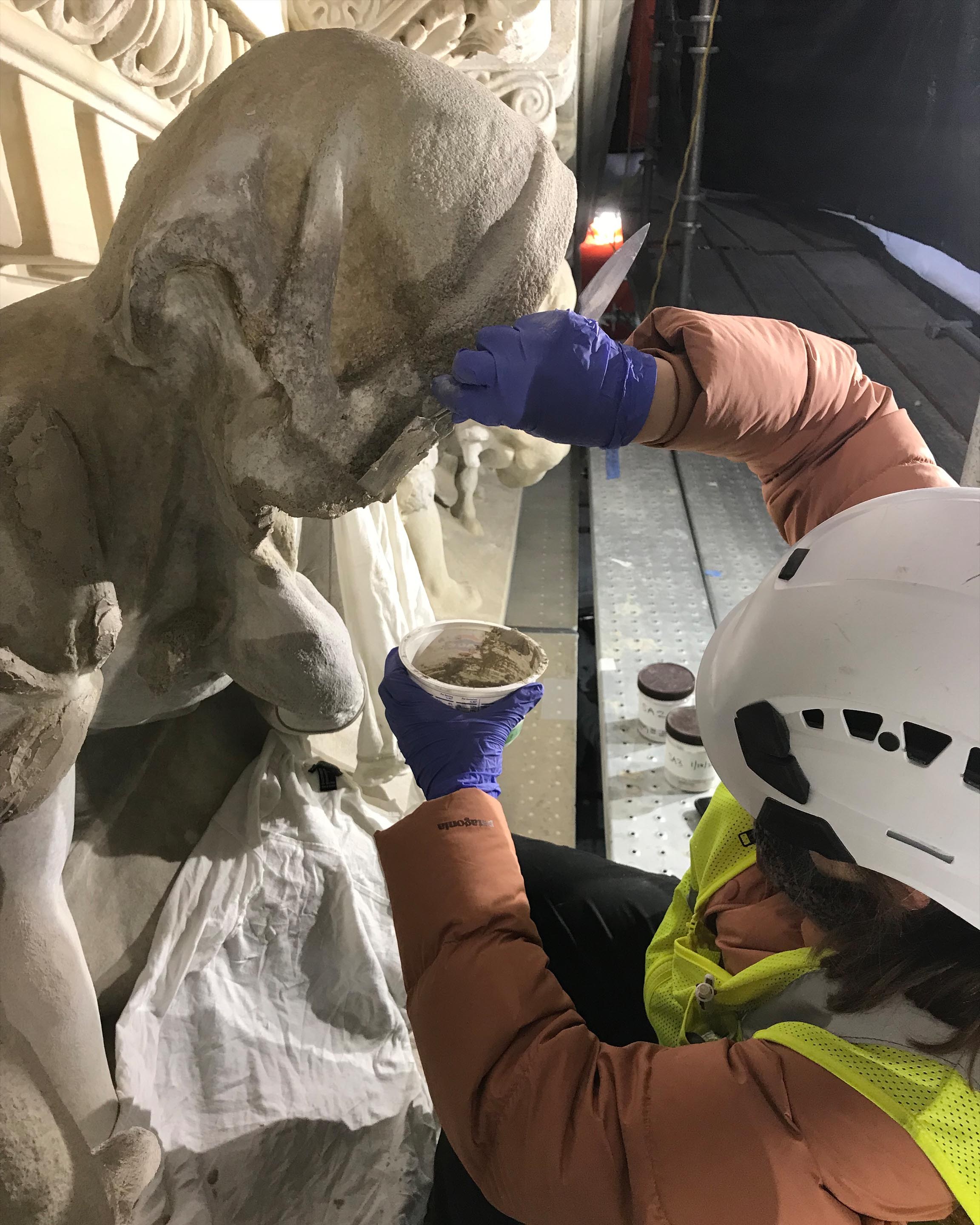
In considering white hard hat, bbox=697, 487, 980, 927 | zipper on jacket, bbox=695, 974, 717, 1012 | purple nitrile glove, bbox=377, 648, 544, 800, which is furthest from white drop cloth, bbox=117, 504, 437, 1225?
white hard hat, bbox=697, 487, 980, 927

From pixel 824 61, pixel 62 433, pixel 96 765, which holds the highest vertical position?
pixel 824 61

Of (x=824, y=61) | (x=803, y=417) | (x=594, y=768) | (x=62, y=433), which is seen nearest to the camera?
(x=62, y=433)

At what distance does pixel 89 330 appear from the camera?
0.62 metres

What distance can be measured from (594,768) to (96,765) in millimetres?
1638

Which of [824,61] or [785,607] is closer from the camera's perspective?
[785,607]

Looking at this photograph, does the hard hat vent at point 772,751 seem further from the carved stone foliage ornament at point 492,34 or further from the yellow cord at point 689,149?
the yellow cord at point 689,149

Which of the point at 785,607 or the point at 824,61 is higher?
the point at 824,61

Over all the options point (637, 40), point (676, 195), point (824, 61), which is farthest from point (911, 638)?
point (637, 40)

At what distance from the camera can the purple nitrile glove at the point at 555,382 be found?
23.4 inches

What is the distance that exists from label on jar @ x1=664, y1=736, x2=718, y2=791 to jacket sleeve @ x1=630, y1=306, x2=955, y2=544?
0.78 metres

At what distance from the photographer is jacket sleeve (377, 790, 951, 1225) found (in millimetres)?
555

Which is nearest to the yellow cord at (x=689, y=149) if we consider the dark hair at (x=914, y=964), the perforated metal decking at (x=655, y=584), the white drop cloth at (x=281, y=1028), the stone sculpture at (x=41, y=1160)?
the perforated metal decking at (x=655, y=584)

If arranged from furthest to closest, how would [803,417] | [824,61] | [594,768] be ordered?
1. [594,768]
2. [824,61]
3. [803,417]

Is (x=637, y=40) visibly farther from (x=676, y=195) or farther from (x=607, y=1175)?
(x=607, y=1175)
